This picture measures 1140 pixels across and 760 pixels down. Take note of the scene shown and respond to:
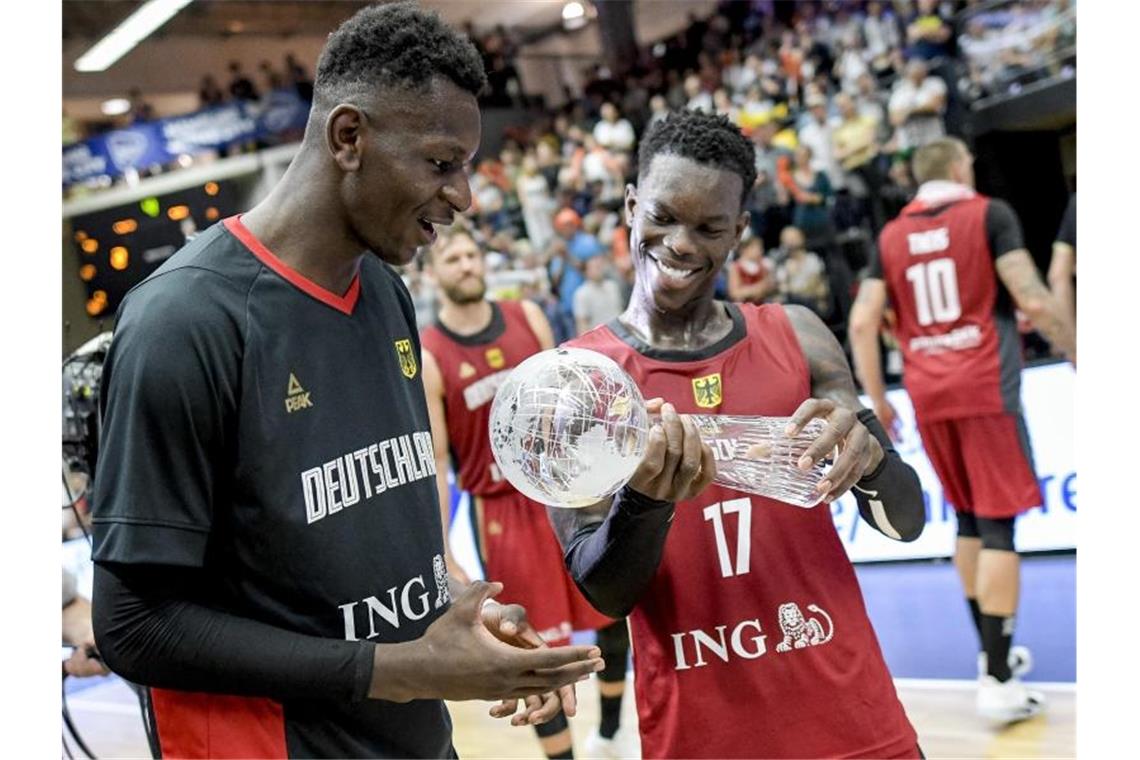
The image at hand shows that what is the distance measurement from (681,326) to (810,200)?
7.27 m

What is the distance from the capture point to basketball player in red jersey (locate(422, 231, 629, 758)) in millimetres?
4281

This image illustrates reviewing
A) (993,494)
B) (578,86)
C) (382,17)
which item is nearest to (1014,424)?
(993,494)

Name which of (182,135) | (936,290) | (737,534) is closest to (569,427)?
(737,534)

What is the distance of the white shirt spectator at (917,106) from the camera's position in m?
8.26

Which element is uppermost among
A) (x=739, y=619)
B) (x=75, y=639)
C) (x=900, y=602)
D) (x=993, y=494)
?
(x=739, y=619)

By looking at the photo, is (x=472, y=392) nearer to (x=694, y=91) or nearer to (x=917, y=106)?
(x=917, y=106)

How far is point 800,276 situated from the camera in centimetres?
873

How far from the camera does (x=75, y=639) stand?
304cm

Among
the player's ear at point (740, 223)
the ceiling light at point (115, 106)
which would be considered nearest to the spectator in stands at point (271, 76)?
the ceiling light at point (115, 106)

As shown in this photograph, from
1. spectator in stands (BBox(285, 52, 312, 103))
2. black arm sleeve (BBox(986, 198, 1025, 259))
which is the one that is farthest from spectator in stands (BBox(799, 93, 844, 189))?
spectator in stands (BBox(285, 52, 312, 103))

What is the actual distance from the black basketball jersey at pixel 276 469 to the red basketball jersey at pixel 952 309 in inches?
136

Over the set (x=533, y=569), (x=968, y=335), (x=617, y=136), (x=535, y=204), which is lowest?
(x=533, y=569)
